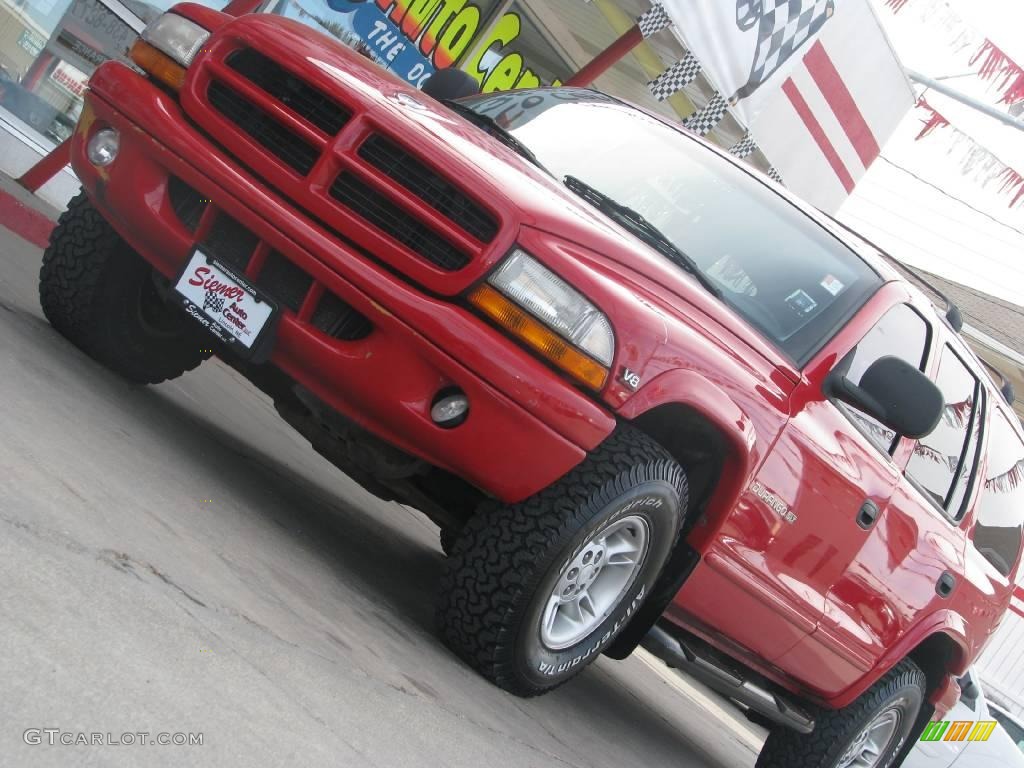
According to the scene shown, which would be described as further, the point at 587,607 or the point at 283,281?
the point at 587,607

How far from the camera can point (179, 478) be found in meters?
4.19

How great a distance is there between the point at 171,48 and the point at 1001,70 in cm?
1670

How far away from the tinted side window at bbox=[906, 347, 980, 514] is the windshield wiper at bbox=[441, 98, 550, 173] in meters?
1.83

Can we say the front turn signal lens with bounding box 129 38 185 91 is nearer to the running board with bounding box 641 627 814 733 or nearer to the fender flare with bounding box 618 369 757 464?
the fender flare with bounding box 618 369 757 464

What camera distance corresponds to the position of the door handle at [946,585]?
5523 millimetres

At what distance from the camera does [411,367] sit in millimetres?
3809

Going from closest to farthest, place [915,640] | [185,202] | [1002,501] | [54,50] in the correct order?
[185,202]
[915,640]
[1002,501]
[54,50]

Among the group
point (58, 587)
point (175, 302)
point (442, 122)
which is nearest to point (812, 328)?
point (442, 122)

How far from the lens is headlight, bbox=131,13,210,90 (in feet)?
14.4

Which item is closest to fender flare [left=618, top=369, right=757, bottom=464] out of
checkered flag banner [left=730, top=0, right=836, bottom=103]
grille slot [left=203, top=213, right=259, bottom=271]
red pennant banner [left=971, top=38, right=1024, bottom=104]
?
grille slot [left=203, top=213, right=259, bottom=271]

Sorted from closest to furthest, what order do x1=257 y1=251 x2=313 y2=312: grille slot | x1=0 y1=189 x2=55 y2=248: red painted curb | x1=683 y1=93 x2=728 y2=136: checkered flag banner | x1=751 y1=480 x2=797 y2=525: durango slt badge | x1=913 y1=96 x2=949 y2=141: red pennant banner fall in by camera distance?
x1=257 y1=251 x2=313 y2=312: grille slot, x1=751 y1=480 x2=797 y2=525: durango slt badge, x1=0 y1=189 x2=55 y2=248: red painted curb, x1=683 y1=93 x2=728 y2=136: checkered flag banner, x1=913 y1=96 x2=949 y2=141: red pennant banner

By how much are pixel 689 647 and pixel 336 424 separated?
148 cm

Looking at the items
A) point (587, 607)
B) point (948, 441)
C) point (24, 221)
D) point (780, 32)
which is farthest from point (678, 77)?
point (587, 607)

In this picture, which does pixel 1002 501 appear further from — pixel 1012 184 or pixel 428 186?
pixel 1012 184
